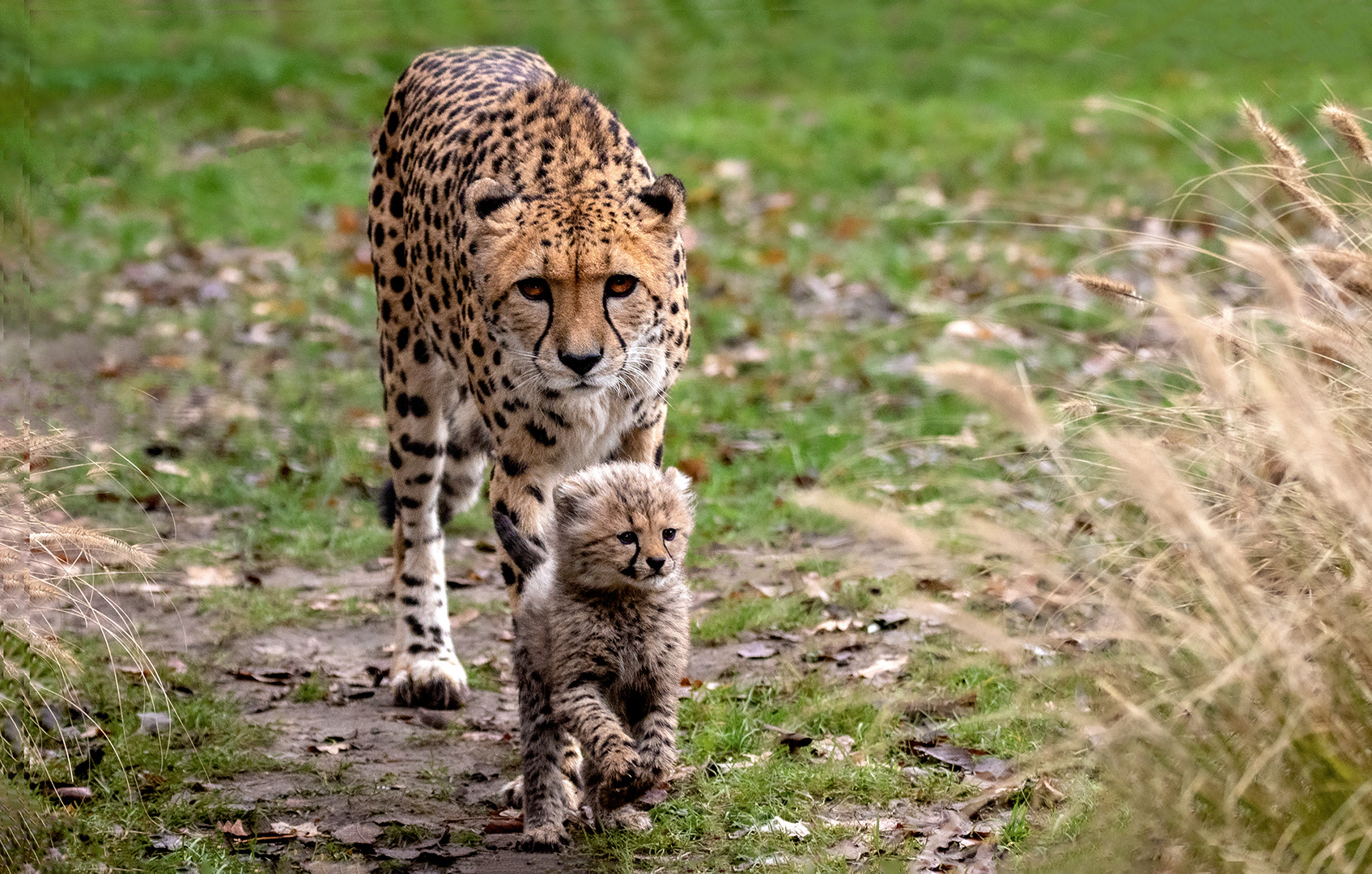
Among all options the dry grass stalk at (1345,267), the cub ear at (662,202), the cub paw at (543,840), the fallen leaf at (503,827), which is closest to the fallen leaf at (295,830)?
the fallen leaf at (503,827)

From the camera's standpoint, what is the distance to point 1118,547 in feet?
11.7

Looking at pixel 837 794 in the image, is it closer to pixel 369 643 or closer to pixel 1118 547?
pixel 1118 547

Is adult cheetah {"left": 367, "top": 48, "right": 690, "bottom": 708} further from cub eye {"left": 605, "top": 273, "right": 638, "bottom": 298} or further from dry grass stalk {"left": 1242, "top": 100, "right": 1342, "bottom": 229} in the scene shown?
dry grass stalk {"left": 1242, "top": 100, "right": 1342, "bottom": 229}

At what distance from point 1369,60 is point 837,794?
38.8ft

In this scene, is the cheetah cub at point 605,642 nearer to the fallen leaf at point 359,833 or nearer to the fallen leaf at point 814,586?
the fallen leaf at point 359,833

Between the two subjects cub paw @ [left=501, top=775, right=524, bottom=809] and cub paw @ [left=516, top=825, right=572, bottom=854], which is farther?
cub paw @ [left=501, top=775, right=524, bottom=809]

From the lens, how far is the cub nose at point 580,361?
4.50 m

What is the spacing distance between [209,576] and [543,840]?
3.01 meters

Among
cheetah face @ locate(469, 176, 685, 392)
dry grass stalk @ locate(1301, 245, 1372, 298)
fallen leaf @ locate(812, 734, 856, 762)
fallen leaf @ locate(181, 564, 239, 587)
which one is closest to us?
dry grass stalk @ locate(1301, 245, 1372, 298)

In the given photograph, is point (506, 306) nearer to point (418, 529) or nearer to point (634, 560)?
point (634, 560)

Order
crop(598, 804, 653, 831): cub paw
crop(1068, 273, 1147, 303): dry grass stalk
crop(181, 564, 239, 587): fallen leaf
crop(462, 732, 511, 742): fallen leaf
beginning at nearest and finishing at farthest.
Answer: crop(1068, 273, 1147, 303): dry grass stalk < crop(598, 804, 653, 831): cub paw < crop(462, 732, 511, 742): fallen leaf < crop(181, 564, 239, 587): fallen leaf

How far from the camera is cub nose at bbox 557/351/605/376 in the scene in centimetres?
450

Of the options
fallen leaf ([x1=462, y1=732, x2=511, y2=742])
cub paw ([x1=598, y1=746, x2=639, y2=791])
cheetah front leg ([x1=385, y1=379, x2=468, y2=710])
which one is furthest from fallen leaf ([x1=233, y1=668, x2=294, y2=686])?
cub paw ([x1=598, y1=746, x2=639, y2=791])

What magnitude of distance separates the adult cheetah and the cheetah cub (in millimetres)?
499
